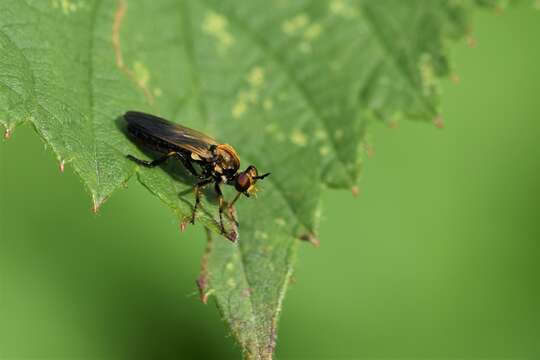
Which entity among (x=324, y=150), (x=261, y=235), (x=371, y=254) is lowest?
(x=261, y=235)

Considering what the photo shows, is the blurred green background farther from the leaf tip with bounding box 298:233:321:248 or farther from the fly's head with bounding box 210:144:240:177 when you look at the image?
the leaf tip with bounding box 298:233:321:248

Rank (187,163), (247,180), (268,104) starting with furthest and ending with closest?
(268,104)
(187,163)
(247,180)

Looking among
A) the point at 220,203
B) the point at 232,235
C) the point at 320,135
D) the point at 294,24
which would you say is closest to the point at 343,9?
the point at 294,24

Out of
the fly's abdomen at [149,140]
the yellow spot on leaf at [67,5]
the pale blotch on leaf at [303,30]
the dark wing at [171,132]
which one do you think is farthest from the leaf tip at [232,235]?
the yellow spot on leaf at [67,5]

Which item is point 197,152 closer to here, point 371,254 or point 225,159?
point 225,159

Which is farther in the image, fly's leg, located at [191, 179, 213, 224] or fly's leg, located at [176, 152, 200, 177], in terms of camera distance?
fly's leg, located at [176, 152, 200, 177]

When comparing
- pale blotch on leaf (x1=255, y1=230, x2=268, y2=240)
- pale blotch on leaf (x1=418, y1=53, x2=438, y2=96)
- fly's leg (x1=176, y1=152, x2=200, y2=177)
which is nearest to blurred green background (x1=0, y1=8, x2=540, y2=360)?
fly's leg (x1=176, y1=152, x2=200, y2=177)

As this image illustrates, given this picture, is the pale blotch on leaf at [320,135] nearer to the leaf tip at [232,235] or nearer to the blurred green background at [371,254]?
the leaf tip at [232,235]
